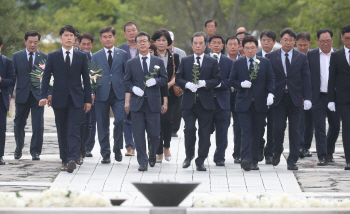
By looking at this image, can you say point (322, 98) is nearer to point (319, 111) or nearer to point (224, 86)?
point (319, 111)

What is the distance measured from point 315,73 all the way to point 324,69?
0.19m

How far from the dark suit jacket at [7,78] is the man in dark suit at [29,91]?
1.12ft

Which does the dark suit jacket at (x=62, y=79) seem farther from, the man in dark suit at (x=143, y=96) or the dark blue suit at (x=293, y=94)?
the dark blue suit at (x=293, y=94)

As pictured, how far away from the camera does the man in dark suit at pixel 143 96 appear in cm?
988

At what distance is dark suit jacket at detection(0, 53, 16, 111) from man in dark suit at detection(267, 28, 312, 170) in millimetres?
4449

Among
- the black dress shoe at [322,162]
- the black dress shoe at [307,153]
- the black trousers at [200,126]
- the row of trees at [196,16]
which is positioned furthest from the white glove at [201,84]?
the row of trees at [196,16]

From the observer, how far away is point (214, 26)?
→ 13.8m

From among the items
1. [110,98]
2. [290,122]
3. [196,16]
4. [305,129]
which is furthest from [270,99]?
[196,16]

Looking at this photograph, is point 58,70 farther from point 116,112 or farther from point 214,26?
point 214,26

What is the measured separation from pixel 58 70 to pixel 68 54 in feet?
0.98

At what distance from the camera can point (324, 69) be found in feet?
35.8

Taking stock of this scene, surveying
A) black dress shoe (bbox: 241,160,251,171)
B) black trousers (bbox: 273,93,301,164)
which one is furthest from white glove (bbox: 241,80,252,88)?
black dress shoe (bbox: 241,160,251,171)

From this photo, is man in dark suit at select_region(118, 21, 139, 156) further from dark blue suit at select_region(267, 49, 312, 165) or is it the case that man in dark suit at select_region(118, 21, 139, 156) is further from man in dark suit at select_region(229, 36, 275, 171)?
dark blue suit at select_region(267, 49, 312, 165)

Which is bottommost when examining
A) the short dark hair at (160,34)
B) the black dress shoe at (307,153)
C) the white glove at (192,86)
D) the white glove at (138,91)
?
the black dress shoe at (307,153)
